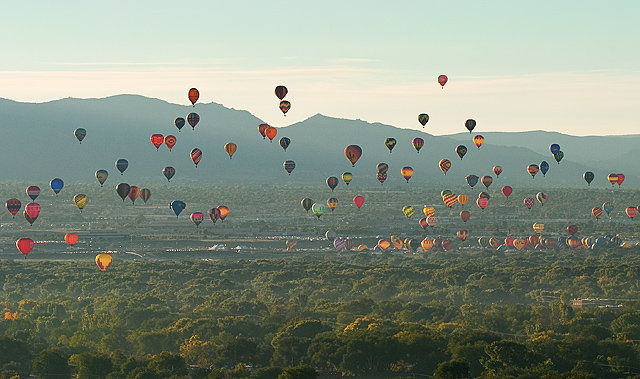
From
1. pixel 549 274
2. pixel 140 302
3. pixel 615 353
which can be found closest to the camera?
pixel 615 353

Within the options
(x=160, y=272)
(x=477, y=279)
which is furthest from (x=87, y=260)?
(x=477, y=279)

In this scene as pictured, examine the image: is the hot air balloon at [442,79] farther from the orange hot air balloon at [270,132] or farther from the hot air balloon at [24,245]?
the hot air balloon at [24,245]

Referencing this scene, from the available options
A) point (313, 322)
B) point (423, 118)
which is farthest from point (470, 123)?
point (313, 322)

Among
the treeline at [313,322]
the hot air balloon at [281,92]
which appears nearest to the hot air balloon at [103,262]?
the treeline at [313,322]

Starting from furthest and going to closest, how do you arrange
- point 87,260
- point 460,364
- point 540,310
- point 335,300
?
point 87,260, point 335,300, point 540,310, point 460,364

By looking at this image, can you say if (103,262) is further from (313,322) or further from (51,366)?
(51,366)

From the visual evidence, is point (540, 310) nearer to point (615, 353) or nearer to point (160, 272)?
point (615, 353)
